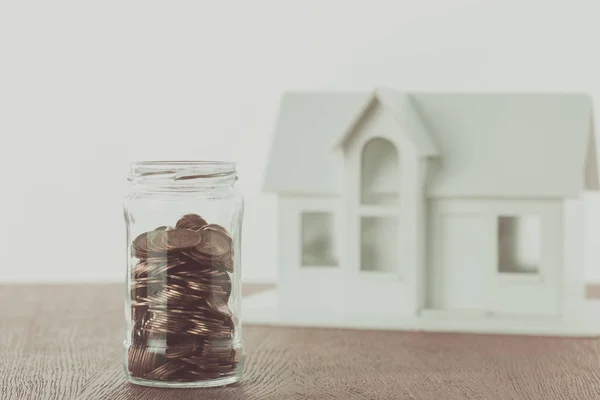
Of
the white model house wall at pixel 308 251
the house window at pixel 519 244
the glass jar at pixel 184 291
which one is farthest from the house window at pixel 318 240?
the glass jar at pixel 184 291

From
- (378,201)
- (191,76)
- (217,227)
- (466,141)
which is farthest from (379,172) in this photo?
(191,76)

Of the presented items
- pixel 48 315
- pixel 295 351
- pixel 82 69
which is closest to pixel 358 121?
pixel 295 351

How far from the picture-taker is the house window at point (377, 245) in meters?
1.82

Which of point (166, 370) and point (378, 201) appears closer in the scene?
point (166, 370)

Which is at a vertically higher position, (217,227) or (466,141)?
(466,141)

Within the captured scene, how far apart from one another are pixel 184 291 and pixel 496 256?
2.49ft

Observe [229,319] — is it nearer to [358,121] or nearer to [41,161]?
[358,121]

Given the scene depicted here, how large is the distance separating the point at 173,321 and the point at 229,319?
7cm

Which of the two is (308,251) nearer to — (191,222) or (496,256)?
(496,256)

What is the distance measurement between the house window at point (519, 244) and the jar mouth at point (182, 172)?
0.69m

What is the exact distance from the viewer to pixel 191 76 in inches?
132

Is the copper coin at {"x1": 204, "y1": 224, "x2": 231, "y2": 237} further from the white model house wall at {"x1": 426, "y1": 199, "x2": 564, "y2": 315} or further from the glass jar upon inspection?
the white model house wall at {"x1": 426, "y1": 199, "x2": 564, "y2": 315}

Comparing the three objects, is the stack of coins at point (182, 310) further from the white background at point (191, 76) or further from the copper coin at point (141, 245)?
the white background at point (191, 76)

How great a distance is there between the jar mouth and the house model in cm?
55
